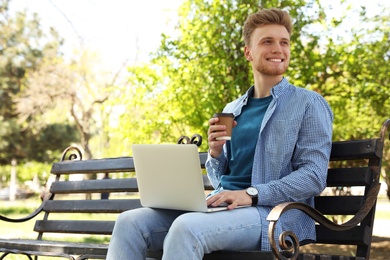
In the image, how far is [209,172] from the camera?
367 centimetres

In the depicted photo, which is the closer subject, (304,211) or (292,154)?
(304,211)

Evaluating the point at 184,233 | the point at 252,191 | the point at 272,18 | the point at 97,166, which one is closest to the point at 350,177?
the point at 252,191

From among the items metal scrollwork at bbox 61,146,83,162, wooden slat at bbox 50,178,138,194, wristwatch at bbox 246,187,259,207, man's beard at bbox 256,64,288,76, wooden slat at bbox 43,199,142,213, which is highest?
man's beard at bbox 256,64,288,76

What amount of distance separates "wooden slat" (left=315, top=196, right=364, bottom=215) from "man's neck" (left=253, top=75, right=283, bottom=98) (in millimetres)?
615

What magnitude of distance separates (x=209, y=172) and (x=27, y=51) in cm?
3032

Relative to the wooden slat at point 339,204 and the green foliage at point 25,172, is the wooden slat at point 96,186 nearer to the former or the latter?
the wooden slat at point 339,204

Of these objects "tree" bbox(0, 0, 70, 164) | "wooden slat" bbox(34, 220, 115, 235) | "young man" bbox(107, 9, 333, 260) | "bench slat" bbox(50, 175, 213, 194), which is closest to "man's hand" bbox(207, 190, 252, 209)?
"young man" bbox(107, 9, 333, 260)

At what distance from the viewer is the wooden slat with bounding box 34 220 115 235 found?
4.56 metres

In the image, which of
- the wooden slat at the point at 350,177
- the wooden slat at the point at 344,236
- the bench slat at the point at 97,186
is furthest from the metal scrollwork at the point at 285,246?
the bench slat at the point at 97,186

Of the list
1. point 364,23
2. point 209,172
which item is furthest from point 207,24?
point 209,172

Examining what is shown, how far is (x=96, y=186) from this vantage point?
489 centimetres

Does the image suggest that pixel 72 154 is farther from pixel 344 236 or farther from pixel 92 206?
pixel 344 236

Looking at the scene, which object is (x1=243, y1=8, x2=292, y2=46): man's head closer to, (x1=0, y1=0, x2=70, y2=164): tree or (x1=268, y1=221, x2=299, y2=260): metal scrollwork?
(x1=268, y1=221, x2=299, y2=260): metal scrollwork

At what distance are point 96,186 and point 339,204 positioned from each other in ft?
6.64
